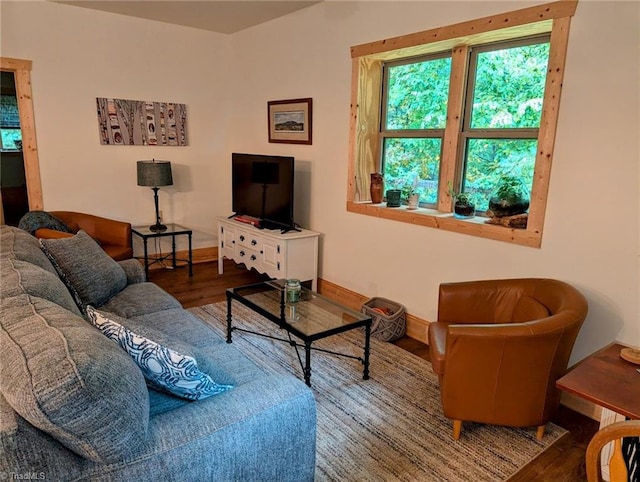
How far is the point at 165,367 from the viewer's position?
1.37 metres

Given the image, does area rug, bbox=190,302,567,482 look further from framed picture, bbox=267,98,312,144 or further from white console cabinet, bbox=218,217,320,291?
framed picture, bbox=267,98,312,144

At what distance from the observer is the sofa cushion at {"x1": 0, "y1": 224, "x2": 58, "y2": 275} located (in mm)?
2148

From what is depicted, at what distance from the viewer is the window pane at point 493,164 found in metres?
2.79

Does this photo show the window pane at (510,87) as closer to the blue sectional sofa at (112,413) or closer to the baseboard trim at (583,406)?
the baseboard trim at (583,406)

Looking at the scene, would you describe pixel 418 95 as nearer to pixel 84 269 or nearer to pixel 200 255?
pixel 84 269

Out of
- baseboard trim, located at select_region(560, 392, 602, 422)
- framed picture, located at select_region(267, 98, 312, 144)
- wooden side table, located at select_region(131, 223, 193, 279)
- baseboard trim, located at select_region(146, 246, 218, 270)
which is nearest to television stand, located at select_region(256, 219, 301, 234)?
framed picture, located at select_region(267, 98, 312, 144)

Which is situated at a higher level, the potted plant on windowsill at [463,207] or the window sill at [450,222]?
the potted plant on windowsill at [463,207]

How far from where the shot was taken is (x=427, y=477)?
6.44 feet

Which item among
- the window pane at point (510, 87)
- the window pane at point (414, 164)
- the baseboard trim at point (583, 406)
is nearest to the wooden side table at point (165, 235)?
the window pane at point (414, 164)

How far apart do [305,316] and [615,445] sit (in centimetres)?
185

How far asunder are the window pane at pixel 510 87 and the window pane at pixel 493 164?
0.12 metres

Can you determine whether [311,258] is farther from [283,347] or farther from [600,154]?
[600,154]

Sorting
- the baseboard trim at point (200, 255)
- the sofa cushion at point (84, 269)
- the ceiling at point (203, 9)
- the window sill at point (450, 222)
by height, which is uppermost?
the ceiling at point (203, 9)

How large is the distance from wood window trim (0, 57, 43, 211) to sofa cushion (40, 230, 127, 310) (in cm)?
196
